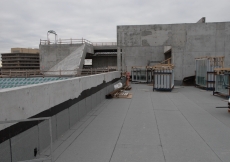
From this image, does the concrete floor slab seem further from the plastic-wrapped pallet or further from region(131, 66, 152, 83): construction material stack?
region(131, 66, 152, 83): construction material stack

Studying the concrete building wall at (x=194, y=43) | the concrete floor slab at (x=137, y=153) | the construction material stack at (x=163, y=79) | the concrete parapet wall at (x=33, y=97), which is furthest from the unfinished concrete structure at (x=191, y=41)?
the concrete floor slab at (x=137, y=153)

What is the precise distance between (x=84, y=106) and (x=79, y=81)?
1138mm

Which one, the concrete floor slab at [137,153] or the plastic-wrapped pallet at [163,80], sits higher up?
the plastic-wrapped pallet at [163,80]

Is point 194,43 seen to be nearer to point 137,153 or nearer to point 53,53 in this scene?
point 137,153

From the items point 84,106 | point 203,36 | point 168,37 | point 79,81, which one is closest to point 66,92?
point 79,81

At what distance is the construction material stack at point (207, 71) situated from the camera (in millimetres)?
16742

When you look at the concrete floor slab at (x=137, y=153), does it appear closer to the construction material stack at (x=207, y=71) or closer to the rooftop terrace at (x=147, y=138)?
the rooftop terrace at (x=147, y=138)

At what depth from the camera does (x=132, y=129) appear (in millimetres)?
6410

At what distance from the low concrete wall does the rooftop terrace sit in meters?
0.40

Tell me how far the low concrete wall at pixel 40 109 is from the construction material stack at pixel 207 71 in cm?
1243

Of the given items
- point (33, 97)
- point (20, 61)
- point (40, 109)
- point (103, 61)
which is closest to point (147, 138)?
point (40, 109)

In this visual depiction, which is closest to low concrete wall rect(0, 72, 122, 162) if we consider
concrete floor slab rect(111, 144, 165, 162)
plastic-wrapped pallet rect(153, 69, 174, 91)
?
concrete floor slab rect(111, 144, 165, 162)

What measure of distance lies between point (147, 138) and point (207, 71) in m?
13.4

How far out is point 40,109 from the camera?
4.68 metres
